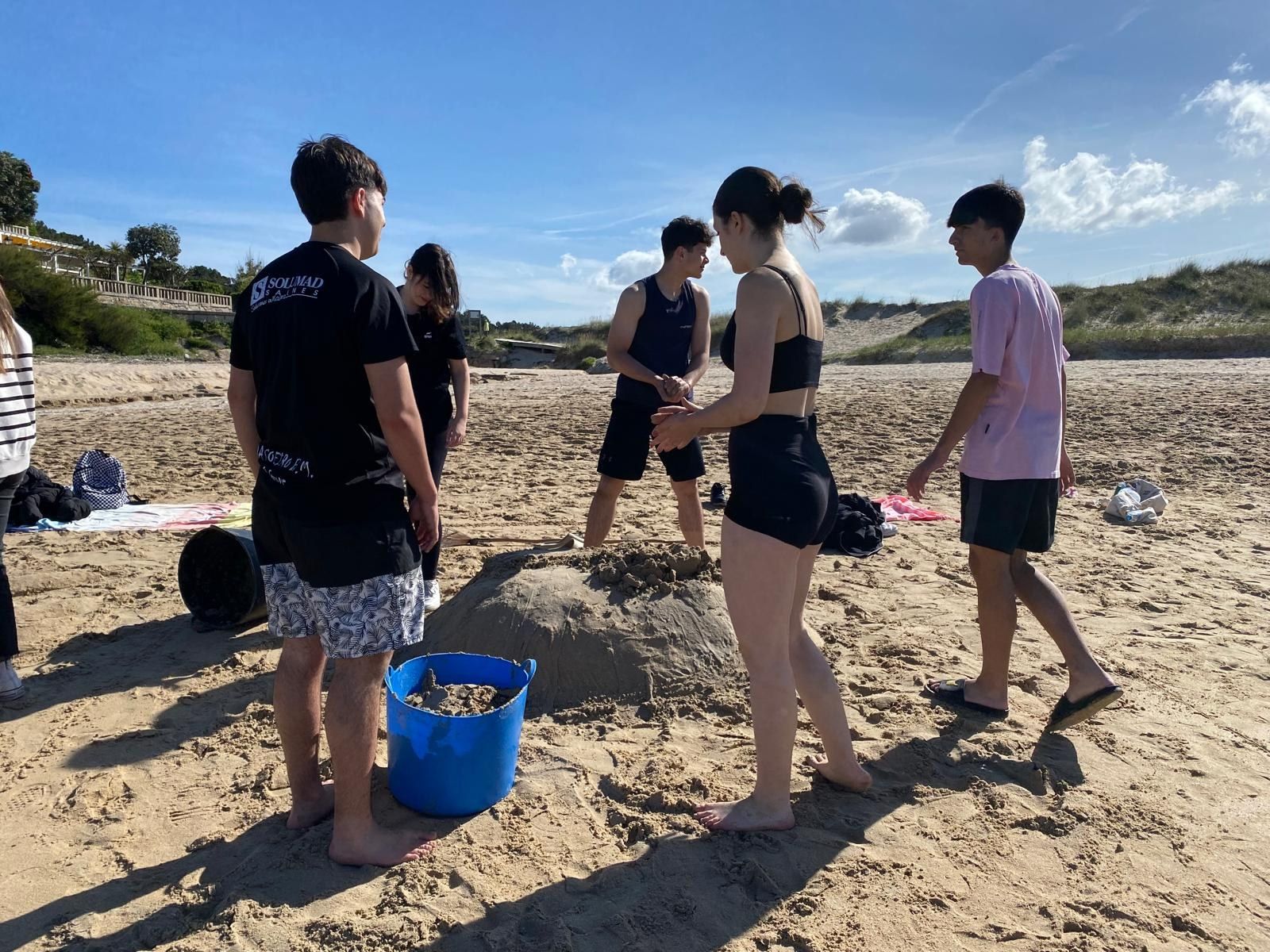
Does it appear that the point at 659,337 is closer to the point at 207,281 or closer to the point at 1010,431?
the point at 1010,431

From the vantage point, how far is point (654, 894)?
2352 millimetres

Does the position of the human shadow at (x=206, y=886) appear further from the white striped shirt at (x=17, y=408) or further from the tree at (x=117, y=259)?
the tree at (x=117, y=259)

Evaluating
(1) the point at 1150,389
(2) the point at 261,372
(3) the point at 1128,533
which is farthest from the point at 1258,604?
(1) the point at 1150,389

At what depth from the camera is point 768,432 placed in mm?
2414

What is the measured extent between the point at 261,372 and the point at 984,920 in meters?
2.54

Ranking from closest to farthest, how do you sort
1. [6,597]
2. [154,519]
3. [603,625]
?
[6,597] < [603,625] < [154,519]

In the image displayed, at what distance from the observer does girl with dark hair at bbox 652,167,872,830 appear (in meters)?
2.31

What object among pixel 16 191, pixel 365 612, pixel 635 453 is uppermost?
pixel 16 191

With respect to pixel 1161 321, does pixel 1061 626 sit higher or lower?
→ lower

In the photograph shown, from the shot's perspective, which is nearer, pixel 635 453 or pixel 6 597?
pixel 6 597

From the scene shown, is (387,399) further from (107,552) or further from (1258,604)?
(1258,604)

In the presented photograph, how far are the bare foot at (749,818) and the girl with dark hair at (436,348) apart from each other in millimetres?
1926

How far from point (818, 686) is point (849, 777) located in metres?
0.42

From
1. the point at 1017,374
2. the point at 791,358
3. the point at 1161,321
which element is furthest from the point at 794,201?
the point at 1161,321
